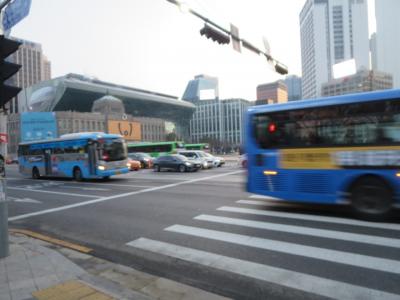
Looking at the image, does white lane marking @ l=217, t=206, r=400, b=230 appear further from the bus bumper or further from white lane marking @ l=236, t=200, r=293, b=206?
the bus bumper

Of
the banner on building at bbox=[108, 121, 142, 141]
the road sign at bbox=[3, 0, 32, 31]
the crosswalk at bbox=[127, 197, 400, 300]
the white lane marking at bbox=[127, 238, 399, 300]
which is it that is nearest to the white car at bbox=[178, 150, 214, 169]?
the crosswalk at bbox=[127, 197, 400, 300]

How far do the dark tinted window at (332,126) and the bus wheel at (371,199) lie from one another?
A: 0.95 m

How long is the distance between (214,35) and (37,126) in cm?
9297

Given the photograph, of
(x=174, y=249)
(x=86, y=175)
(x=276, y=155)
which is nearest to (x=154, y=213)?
(x=174, y=249)

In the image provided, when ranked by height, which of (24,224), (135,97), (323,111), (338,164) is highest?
(135,97)

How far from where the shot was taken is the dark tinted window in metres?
7.08

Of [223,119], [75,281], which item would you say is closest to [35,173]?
[75,281]

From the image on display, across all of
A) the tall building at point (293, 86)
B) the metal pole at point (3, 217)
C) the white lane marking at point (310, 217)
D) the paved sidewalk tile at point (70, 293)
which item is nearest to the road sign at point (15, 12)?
the metal pole at point (3, 217)

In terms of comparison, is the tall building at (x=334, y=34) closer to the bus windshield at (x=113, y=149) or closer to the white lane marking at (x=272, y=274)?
the bus windshield at (x=113, y=149)

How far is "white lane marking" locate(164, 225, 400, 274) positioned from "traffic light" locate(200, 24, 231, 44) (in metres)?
6.38

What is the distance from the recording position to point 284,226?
7.07 m

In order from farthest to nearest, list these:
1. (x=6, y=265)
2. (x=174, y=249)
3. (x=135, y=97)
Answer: (x=135, y=97) < (x=174, y=249) < (x=6, y=265)

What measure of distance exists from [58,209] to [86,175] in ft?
29.2

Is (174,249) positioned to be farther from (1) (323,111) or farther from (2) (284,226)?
(1) (323,111)
